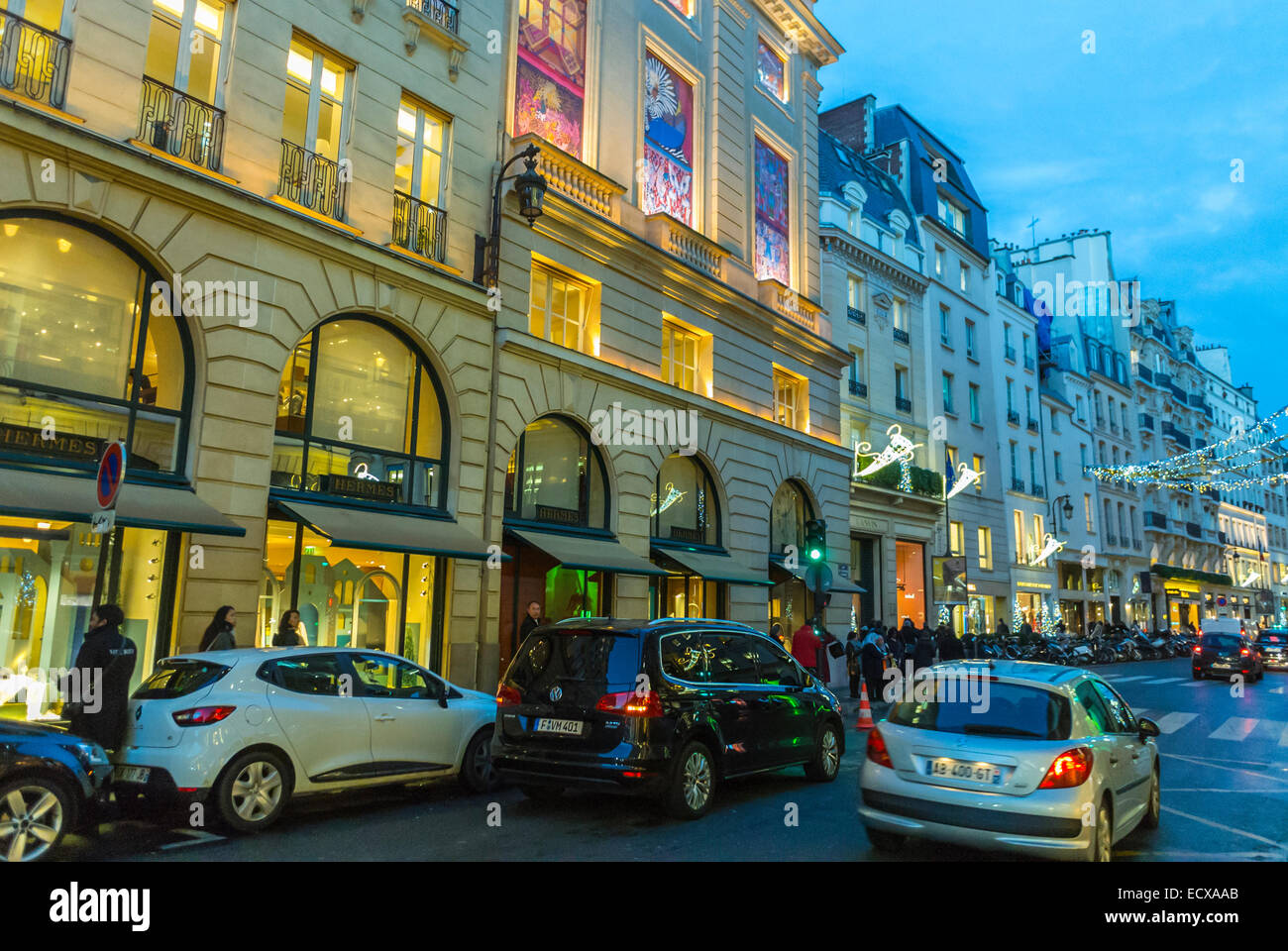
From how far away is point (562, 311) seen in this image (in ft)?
57.3

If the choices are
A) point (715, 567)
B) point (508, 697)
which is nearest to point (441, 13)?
point (715, 567)

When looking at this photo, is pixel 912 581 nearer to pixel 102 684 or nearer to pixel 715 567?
pixel 715 567

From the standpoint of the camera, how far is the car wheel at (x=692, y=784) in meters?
7.71

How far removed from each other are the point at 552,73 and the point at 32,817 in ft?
50.6

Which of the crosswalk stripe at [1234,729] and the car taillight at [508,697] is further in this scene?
the crosswalk stripe at [1234,729]

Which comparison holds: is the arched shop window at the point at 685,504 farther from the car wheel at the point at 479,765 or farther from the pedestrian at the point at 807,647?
the car wheel at the point at 479,765

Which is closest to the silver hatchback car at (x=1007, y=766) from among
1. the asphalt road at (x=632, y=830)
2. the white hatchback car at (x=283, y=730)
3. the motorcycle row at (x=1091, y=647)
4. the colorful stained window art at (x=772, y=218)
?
the asphalt road at (x=632, y=830)

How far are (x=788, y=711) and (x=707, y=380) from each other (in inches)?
483

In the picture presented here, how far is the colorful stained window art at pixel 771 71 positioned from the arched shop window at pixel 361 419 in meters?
14.8

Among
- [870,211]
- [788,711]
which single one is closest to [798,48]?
[870,211]

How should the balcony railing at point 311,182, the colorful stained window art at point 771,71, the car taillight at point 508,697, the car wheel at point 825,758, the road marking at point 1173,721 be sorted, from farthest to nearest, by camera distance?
the colorful stained window art at point 771,71 < the road marking at point 1173,721 < the balcony railing at point 311,182 < the car wheel at point 825,758 < the car taillight at point 508,697

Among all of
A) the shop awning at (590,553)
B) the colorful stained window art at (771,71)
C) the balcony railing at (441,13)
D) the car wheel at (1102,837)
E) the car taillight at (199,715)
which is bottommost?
the car wheel at (1102,837)

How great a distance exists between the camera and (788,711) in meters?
9.34

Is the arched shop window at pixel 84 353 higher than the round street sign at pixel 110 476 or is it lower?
higher
